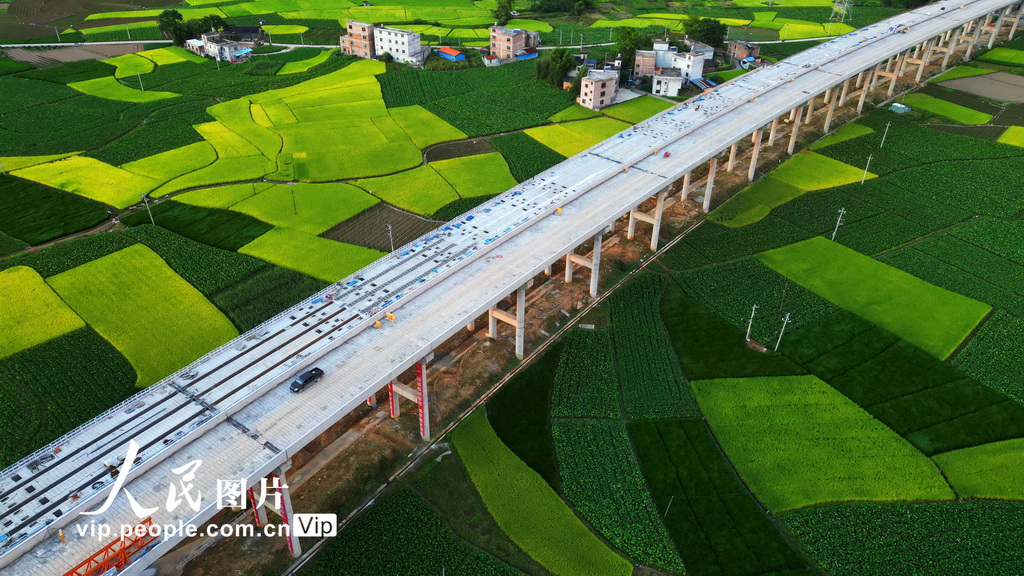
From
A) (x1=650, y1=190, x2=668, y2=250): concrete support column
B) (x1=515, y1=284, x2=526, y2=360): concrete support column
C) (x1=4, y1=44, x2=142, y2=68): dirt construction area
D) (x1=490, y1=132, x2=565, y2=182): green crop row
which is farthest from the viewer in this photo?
(x1=4, y1=44, x2=142, y2=68): dirt construction area

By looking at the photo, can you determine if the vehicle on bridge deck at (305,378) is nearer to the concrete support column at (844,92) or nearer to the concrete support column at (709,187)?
the concrete support column at (709,187)

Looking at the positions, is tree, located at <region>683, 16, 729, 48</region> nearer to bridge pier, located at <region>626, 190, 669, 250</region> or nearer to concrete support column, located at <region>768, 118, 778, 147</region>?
concrete support column, located at <region>768, 118, 778, 147</region>

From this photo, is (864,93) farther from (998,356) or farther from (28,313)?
(28,313)

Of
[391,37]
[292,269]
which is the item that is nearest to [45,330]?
[292,269]

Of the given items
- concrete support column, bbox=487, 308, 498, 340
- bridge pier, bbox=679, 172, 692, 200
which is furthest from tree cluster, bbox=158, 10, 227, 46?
concrete support column, bbox=487, 308, 498, 340

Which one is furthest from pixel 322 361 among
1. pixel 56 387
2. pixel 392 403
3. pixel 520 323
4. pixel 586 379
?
pixel 56 387
